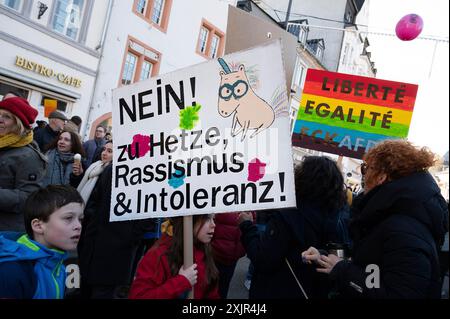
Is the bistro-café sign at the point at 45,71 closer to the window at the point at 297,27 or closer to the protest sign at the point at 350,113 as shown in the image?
the window at the point at 297,27

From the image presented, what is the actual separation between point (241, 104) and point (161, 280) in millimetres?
973

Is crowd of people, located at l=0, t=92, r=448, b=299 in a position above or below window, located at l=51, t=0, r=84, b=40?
below

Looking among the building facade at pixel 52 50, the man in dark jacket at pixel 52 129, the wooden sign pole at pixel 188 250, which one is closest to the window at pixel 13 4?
the building facade at pixel 52 50

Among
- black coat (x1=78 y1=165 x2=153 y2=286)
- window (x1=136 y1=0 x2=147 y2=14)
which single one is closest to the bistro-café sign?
window (x1=136 y1=0 x2=147 y2=14)

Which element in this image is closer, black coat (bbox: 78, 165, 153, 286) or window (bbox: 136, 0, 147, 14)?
black coat (bbox: 78, 165, 153, 286)

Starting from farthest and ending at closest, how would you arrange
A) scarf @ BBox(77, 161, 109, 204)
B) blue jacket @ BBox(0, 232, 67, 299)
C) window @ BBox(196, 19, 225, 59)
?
1. window @ BBox(196, 19, 225, 59)
2. scarf @ BBox(77, 161, 109, 204)
3. blue jacket @ BBox(0, 232, 67, 299)

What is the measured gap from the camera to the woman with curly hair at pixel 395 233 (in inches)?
56.9

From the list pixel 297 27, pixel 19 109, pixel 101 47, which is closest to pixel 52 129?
pixel 19 109

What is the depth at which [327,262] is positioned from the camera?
5.76ft

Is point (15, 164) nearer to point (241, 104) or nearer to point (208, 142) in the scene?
point (208, 142)

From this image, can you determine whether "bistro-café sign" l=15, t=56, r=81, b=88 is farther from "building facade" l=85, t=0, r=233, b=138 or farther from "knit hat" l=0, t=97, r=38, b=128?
"knit hat" l=0, t=97, r=38, b=128

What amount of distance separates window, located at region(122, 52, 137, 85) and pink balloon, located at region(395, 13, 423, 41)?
16.3 feet

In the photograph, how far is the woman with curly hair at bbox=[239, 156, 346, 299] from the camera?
76.5 inches
